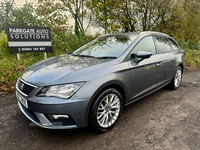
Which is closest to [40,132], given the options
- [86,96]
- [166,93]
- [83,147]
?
[83,147]

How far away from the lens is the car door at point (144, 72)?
2670mm

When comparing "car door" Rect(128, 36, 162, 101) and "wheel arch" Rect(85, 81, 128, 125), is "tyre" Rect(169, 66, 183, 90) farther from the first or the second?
"wheel arch" Rect(85, 81, 128, 125)

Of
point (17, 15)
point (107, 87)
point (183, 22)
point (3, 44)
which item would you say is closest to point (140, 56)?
point (107, 87)

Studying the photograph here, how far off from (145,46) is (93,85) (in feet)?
5.45

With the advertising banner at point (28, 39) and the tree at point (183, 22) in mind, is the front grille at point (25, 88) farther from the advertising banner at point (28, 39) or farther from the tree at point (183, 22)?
the tree at point (183, 22)

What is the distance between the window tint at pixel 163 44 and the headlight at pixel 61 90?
7.83 feet

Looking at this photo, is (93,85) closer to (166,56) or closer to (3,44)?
(166,56)

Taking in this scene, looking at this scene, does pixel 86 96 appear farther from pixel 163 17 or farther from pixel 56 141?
pixel 163 17

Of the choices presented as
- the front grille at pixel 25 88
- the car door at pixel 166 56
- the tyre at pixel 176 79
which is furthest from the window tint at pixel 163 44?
the front grille at pixel 25 88

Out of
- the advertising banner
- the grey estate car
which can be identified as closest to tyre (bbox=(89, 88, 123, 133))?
the grey estate car

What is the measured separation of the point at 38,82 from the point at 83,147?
109cm

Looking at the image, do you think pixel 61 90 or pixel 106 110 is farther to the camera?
pixel 106 110

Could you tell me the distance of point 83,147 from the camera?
81.0 inches

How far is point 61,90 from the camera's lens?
193cm
